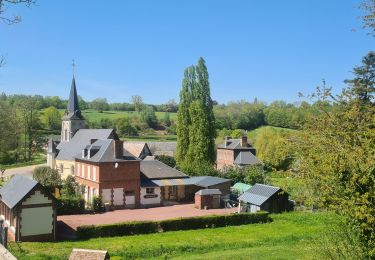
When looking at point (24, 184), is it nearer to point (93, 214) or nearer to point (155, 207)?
point (93, 214)

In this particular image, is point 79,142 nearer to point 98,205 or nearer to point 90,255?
point 98,205

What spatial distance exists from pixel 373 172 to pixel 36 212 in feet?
60.7

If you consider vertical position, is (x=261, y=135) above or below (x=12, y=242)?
above

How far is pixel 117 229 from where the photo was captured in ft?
77.9

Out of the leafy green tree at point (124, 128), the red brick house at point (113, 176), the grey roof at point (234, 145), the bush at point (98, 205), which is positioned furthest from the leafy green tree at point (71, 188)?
the leafy green tree at point (124, 128)

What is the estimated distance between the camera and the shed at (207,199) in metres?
33.1

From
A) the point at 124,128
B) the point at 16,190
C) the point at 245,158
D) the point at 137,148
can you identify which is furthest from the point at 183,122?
the point at 124,128

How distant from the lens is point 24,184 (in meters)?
23.9

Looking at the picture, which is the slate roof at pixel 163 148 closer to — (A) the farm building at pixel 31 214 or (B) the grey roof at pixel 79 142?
(B) the grey roof at pixel 79 142

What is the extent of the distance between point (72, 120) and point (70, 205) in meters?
21.2

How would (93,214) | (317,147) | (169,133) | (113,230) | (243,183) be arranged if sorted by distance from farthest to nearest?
1. (169,133)
2. (243,183)
3. (93,214)
4. (113,230)
5. (317,147)

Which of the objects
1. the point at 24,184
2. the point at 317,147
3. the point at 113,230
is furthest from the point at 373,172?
the point at 24,184

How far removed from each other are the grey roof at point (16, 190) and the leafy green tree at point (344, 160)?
52.3ft

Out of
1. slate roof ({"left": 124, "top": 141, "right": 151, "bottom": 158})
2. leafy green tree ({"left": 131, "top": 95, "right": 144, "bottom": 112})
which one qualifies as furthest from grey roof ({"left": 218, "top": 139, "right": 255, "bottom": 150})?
leafy green tree ({"left": 131, "top": 95, "right": 144, "bottom": 112})
